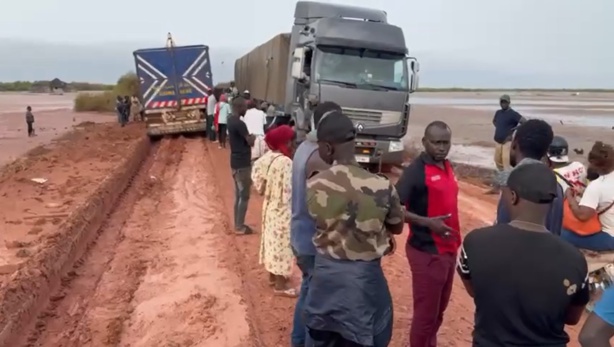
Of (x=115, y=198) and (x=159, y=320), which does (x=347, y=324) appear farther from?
(x=115, y=198)

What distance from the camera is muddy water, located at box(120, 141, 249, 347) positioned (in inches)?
216

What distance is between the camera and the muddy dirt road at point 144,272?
5695 millimetres

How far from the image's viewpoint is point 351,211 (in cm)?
336

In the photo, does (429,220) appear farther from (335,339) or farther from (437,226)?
(335,339)

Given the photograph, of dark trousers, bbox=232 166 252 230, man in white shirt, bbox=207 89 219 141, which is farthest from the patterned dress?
man in white shirt, bbox=207 89 219 141

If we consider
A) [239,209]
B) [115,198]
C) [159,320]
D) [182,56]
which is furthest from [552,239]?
[182,56]

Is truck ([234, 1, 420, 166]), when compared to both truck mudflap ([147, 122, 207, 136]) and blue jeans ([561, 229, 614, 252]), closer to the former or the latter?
blue jeans ([561, 229, 614, 252])

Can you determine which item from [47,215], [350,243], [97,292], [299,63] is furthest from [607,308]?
[299,63]

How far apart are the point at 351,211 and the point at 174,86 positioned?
18245 mm

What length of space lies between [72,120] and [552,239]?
40.4 metres

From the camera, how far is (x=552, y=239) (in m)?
2.70

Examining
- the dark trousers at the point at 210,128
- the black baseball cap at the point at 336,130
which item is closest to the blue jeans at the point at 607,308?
the black baseball cap at the point at 336,130

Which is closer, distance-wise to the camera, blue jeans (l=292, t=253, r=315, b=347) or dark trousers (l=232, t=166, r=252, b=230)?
blue jeans (l=292, t=253, r=315, b=347)

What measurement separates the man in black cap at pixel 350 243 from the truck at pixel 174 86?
1781 cm
